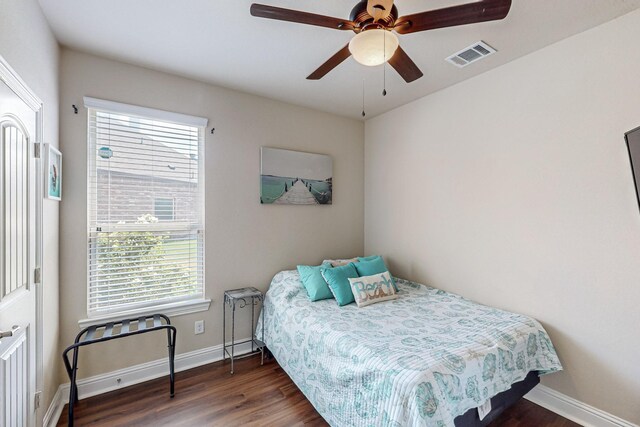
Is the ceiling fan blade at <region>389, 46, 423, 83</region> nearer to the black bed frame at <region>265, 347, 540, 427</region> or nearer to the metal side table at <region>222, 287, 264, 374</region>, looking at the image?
the black bed frame at <region>265, 347, 540, 427</region>

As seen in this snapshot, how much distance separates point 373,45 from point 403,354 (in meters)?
1.63

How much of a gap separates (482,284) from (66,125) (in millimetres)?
3578

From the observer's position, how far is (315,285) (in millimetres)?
2574

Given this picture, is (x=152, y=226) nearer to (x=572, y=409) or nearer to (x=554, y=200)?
(x=554, y=200)

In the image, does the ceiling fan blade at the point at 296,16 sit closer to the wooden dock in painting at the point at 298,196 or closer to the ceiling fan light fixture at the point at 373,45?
the ceiling fan light fixture at the point at 373,45

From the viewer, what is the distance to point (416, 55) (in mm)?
2221

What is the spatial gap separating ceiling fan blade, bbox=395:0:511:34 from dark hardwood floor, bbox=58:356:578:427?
2447 millimetres

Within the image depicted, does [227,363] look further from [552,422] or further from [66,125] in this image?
[552,422]

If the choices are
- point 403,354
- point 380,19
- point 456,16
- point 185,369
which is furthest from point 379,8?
point 185,369

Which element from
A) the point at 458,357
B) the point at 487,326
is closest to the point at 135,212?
the point at 458,357

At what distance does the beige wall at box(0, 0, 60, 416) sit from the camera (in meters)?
1.36

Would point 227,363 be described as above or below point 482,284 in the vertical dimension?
below

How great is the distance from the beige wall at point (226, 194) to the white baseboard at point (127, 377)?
0.05 meters

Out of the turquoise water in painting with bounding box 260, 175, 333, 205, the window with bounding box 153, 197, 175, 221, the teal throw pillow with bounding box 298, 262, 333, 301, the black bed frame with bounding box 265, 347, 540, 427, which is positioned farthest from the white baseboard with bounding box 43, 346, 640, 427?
the turquoise water in painting with bounding box 260, 175, 333, 205
